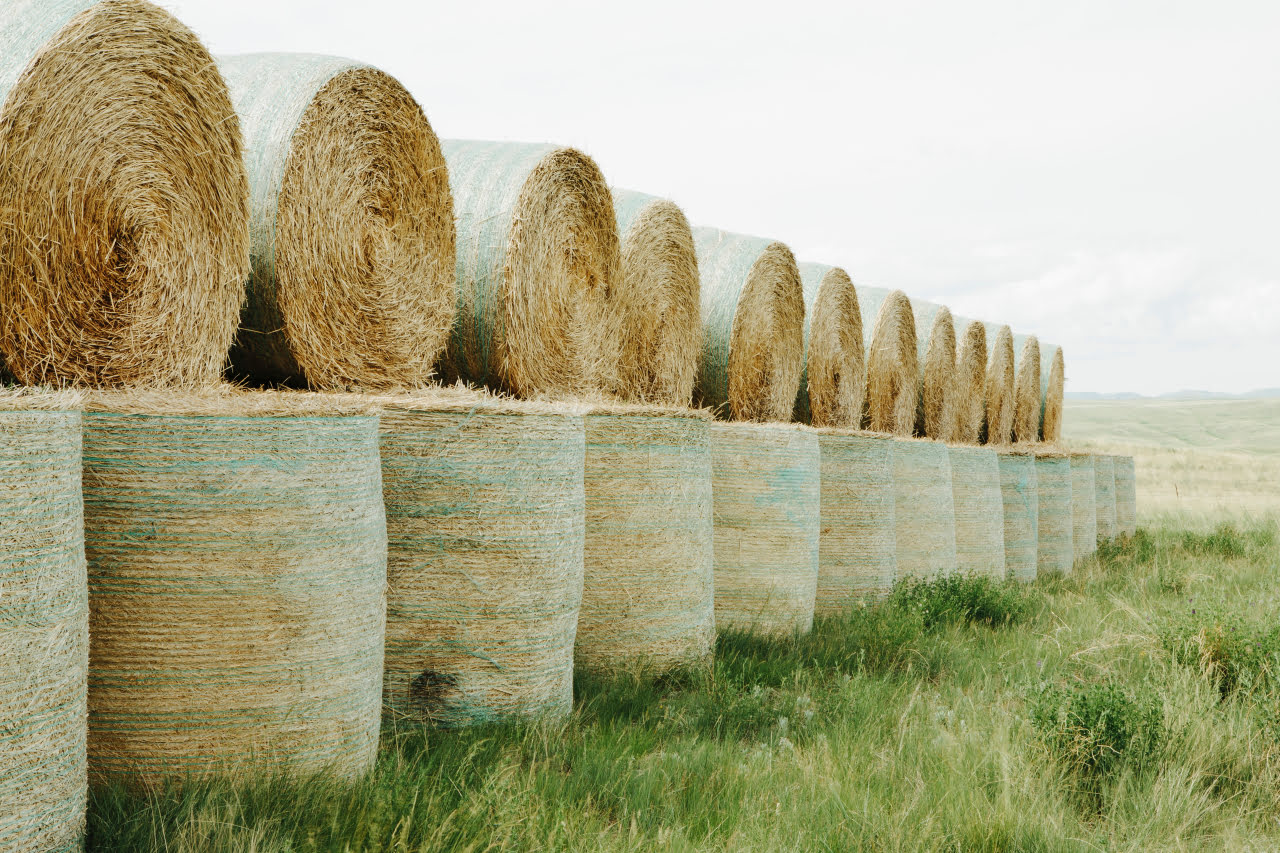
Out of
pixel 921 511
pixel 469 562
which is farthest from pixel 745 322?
pixel 469 562

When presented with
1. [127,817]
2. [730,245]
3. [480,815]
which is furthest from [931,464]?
[127,817]

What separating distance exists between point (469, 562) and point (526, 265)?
202 centimetres

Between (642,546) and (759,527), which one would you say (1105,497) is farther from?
(642,546)

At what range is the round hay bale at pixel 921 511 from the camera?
747 centimetres

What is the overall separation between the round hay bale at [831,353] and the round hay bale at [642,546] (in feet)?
12.1

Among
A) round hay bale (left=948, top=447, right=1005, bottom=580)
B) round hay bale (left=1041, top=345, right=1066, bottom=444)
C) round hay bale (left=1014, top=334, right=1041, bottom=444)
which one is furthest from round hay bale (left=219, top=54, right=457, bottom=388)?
round hay bale (left=1041, top=345, right=1066, bottom=444)

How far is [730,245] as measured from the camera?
25.3 ft

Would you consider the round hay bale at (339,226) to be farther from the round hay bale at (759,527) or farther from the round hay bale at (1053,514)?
the round hay bale at (1053,514)

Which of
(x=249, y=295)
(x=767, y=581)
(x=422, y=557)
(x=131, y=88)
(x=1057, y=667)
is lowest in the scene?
(x=1057, y=667)

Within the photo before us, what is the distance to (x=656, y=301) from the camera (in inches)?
266

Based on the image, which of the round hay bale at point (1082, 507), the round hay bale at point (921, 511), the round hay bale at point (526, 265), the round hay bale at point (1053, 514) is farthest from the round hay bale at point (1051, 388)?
the round hay bale at point (526, 265)

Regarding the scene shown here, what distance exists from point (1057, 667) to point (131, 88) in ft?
16.4

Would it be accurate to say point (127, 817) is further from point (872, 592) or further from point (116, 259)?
point (872, 592)

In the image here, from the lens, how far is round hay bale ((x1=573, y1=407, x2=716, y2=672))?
470 cm
